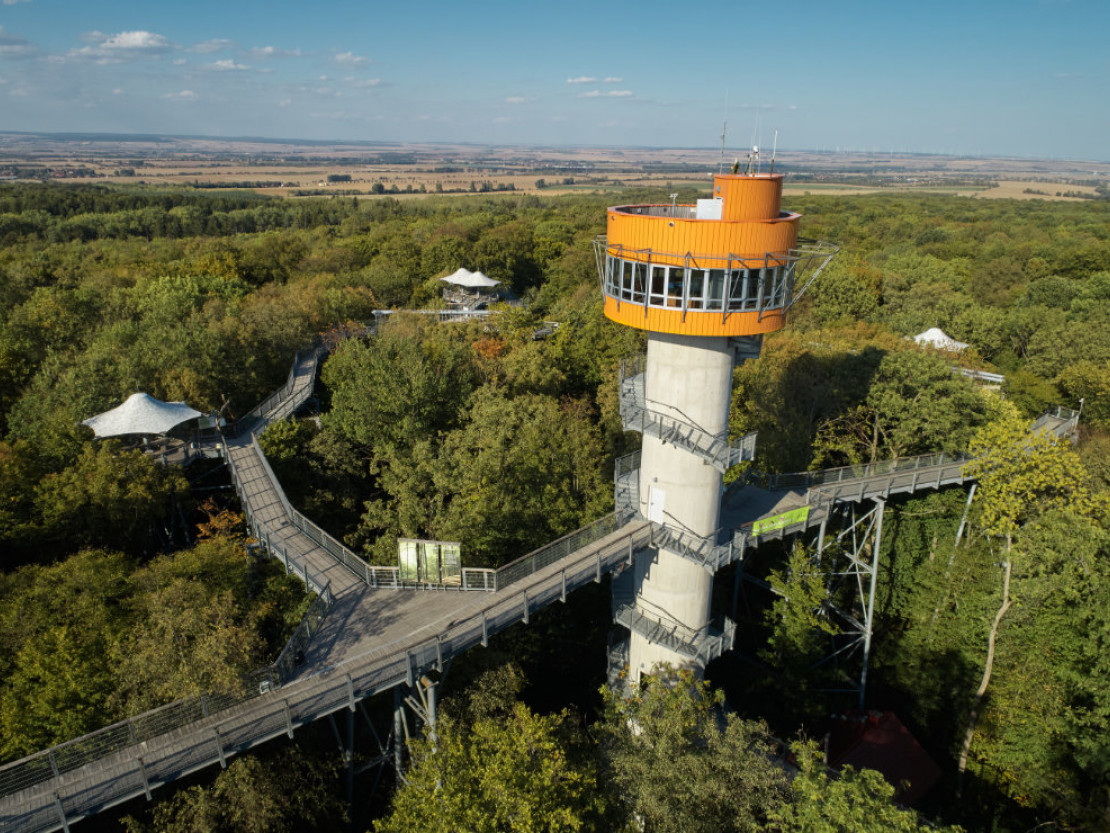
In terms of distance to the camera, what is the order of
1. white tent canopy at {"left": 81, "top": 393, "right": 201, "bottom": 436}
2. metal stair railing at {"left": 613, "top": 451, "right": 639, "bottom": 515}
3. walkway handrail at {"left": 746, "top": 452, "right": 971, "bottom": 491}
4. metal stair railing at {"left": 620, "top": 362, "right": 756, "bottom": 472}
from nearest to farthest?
1. metal stair railing at {"left": 620, "top": 362, "right": 756, "bottom": 472}
2. metal stair railing at {"left": 613, "top": 451, "right": 639, "bottom": 515}
3. walkway handrail at {"left": 746, "top": 452, "right": 971, "bottom": 491}
4. white tent canopy at {"left": 81, "top": 393, "right": 201, "bottom": 436}

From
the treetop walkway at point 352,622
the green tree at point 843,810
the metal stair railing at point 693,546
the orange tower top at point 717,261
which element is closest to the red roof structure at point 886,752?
the treetop walkway at point 352,622

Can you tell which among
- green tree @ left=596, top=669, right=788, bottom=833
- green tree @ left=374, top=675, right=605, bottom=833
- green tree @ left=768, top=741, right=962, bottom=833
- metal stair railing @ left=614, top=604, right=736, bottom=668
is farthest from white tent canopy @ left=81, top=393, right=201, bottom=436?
green tree @ left=768, top=741, right=962, bottom=833

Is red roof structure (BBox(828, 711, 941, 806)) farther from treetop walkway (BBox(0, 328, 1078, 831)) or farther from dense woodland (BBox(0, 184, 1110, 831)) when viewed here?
treetop walkway (BBox(0, 328, 1078, 831))

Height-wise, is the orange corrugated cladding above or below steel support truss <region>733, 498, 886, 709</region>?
above

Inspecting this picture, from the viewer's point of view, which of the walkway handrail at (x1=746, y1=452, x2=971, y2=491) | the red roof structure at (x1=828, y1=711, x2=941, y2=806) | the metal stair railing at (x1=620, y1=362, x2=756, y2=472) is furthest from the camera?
the walkway handrail at (x1=746, y1=452, x2=971, y2=491)

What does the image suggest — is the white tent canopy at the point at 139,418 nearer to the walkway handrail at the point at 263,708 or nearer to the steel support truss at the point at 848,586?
the walkway handrail at the point at 263,708

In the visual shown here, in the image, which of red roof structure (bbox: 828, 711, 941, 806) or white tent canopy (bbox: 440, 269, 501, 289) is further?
white tent canopy (bbox: 440, 269, 501, 289)

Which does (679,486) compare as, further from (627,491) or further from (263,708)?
(263,708)
